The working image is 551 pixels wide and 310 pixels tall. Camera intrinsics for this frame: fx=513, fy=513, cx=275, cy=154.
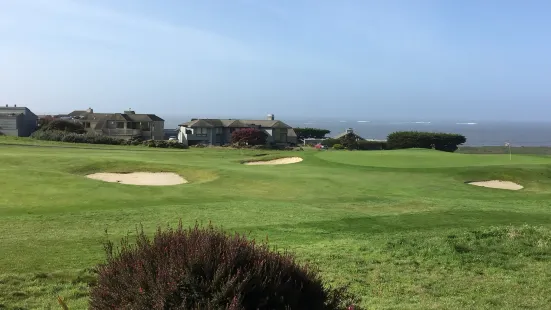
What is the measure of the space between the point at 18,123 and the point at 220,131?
116ft

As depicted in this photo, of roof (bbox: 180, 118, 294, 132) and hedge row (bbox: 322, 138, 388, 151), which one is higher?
roof (bbox: 180, 118, 294, 132)

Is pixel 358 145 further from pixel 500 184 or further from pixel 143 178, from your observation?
pixel 143 178

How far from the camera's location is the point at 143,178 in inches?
1081

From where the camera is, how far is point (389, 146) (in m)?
82.4

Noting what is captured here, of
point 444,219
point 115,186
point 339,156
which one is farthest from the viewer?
point 339,156

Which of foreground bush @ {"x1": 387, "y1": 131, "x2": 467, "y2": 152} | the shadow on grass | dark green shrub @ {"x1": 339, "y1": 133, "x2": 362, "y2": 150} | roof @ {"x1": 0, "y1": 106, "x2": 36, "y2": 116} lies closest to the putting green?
the shadow on grass

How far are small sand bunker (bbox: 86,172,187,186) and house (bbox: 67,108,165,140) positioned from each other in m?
64.3

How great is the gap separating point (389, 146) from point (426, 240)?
72.8 metres

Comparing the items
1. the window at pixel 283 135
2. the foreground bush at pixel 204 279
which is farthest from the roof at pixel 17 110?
the foreground bush at pixel 204 279

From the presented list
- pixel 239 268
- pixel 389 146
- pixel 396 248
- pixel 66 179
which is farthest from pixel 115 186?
pixel 389 146

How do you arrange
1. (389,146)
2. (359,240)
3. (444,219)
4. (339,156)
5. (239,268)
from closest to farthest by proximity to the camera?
(239,268)
(359,240)
(444,219)
(339,156)
(389,146)

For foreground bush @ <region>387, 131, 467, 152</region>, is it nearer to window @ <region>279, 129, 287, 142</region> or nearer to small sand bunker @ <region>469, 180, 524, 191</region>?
window @ <region>279, 129, 287, 142</region>

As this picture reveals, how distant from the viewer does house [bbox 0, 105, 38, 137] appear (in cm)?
8781

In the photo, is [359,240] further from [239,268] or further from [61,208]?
[61,208]
